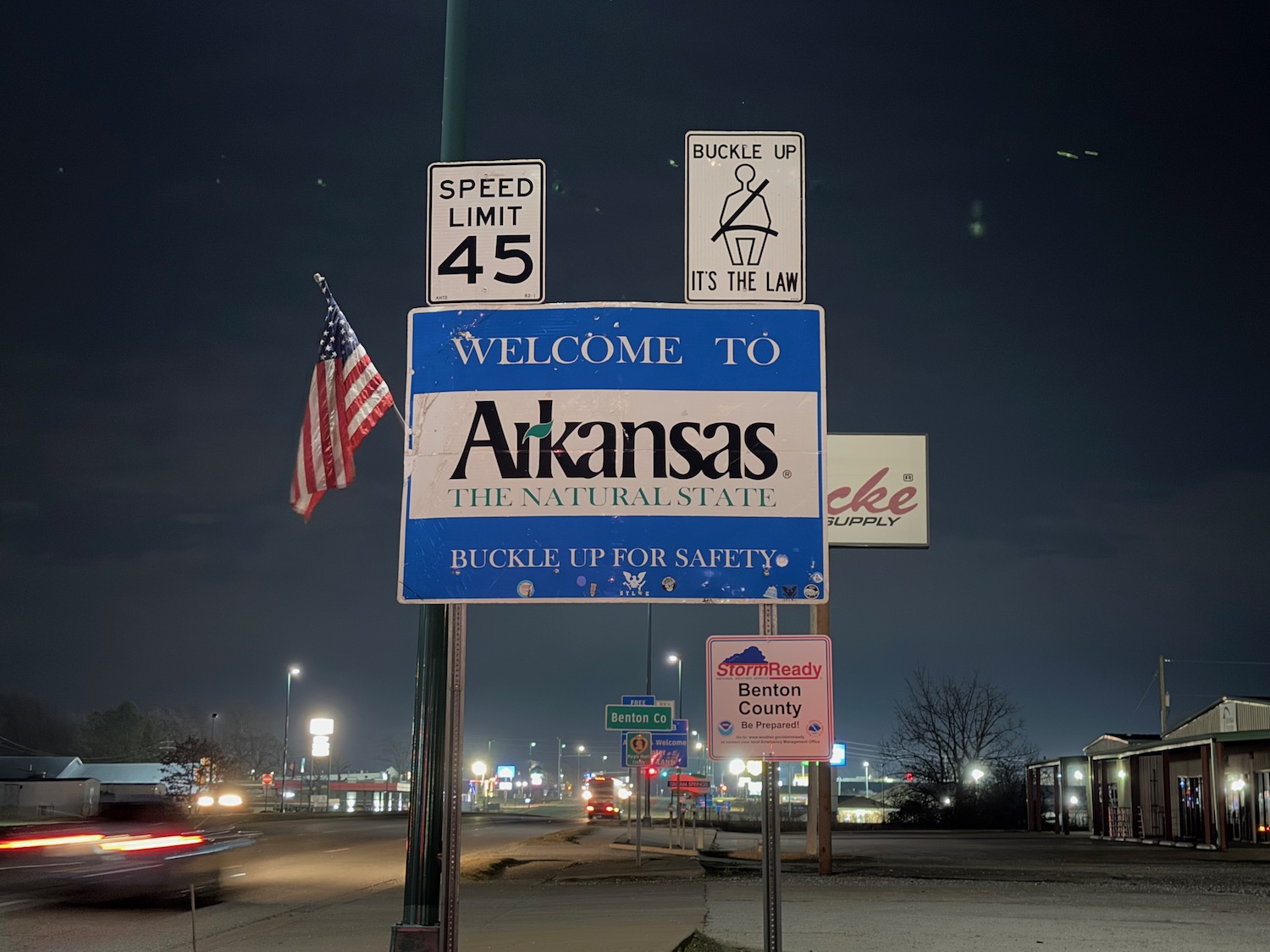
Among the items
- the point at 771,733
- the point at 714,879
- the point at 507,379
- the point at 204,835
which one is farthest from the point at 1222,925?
the point at 204,835

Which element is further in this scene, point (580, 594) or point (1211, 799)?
point (1211, 799)

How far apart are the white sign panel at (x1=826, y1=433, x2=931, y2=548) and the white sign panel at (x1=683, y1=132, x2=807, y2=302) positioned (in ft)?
76.8

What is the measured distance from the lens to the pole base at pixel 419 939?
20.0 ft

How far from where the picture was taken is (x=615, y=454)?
6430mm

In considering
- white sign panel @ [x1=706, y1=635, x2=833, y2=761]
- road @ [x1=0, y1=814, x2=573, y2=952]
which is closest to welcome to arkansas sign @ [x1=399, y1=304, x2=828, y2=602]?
white sign panel @ [x1=706, y1=635, x2=833, y2=761]

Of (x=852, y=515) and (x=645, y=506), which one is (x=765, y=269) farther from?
(x=852, y=515)

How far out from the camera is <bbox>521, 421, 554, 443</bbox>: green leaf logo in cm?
647

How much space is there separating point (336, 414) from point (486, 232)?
11.5 ft

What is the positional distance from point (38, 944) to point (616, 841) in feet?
82.5

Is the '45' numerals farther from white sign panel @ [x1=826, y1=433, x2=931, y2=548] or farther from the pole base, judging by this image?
white sign panel @ [x1=826, y1=433, x2=931, y2=548]

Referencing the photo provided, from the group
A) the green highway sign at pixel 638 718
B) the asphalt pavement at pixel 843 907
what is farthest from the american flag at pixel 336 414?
the green highway sign at pixel 638 718

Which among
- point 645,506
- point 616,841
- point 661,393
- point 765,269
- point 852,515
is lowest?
point 616,841

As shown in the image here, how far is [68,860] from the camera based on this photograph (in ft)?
59.0

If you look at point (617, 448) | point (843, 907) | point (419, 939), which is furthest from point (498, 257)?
point (843, 907)
